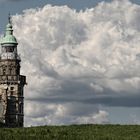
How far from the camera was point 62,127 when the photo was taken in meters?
74.3

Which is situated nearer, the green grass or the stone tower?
the green grass

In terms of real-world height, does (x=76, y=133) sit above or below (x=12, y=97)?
below

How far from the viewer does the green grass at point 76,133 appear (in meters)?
64.9

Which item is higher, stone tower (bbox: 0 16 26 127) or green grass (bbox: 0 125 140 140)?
stone tower (bbox: 0 16 26 127)

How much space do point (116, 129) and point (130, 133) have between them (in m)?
2.78

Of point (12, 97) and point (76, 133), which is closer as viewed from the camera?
point (76, 133)

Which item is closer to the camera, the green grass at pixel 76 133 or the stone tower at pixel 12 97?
the green grass at pixel 76 133

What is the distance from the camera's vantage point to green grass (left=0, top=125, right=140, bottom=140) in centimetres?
6494

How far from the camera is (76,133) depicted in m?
68.9

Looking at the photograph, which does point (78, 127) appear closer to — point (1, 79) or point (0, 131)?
point (0, 131)

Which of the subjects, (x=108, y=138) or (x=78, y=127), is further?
(x=78, y=127)

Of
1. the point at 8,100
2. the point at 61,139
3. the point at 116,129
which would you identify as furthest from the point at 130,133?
the point at 8,100

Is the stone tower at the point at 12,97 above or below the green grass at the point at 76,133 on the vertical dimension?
above

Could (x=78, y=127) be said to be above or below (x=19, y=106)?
below
